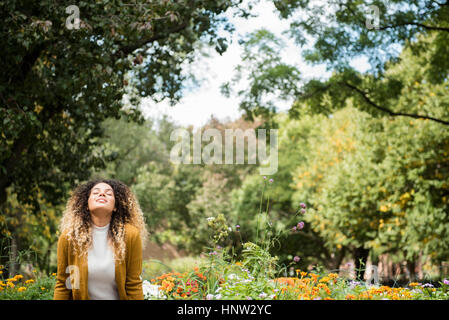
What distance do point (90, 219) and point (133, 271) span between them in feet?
1.42

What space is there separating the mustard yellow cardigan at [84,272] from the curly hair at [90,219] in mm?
42

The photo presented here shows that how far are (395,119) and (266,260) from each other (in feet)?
45.0

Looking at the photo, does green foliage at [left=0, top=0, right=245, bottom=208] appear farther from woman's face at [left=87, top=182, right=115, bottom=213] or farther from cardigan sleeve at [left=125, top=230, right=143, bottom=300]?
cardigan sleeve at [left=125, top=230, right=143, bottom=300]

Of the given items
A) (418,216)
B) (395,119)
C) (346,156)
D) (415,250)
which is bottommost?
(415,250)

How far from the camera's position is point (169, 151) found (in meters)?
28.8

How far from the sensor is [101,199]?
2928 millimetres

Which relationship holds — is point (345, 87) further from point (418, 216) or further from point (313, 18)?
point (418, 216)

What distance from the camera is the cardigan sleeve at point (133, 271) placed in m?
2.84

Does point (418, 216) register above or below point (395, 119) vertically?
below

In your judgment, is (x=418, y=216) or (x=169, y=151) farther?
(x=169, y=151)

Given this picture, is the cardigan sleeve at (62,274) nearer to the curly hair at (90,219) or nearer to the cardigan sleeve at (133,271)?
the curly hair at (90,219)

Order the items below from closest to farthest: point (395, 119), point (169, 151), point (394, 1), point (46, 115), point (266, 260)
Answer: point (266, 260) < point (46, 115) < point (394, 1) < point (395, 119) < point (169, 151)

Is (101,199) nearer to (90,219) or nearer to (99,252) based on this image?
(90,219)

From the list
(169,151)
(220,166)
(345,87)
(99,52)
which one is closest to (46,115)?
(99,52)
